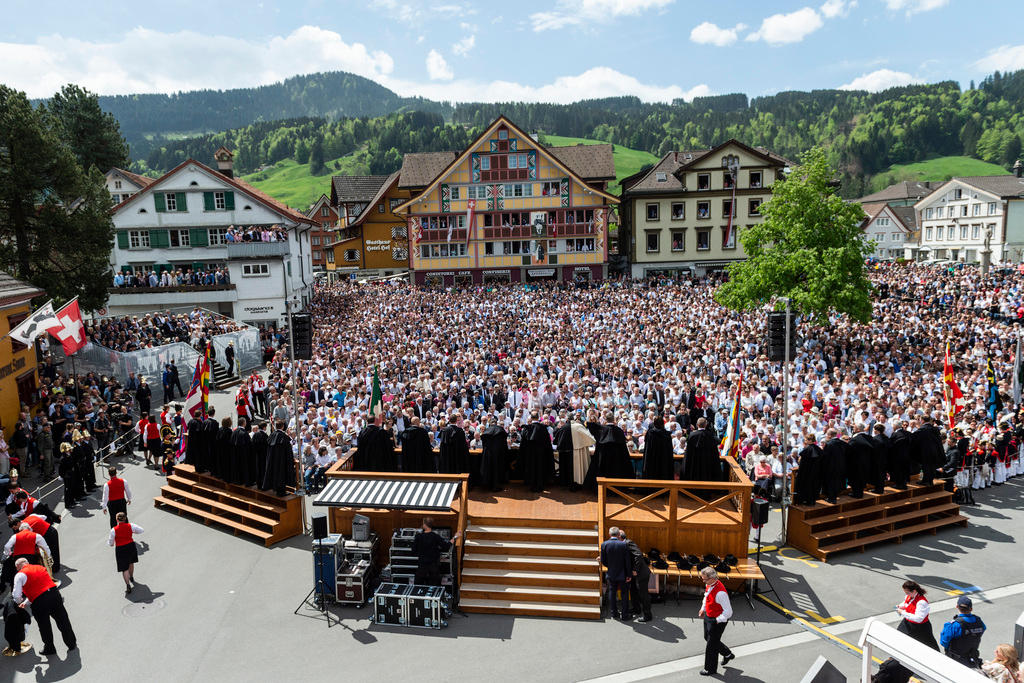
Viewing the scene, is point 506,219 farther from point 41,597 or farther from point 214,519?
point 41,597

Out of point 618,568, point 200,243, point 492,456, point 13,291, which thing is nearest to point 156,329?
point 13,291

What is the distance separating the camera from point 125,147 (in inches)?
2512

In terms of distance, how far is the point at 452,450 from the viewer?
13.8 m

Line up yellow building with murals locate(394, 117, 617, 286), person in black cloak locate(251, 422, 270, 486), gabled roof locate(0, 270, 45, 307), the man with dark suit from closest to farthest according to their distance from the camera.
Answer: the man with dark suit
person in black cloak locate(251, 422, 270, 486)
gabled roof locate(0, 270, 45, 307)
yellow building with murals locate(394, 117, 617, 286)

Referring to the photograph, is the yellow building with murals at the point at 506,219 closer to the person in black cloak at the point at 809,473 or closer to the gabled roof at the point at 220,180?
the gabled roof at the point at 220,180

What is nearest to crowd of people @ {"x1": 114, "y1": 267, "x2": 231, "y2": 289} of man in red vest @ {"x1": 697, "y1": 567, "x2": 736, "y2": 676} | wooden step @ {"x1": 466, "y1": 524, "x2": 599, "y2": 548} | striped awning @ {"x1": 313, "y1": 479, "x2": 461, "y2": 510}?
striped awning @ {"x1": 313, "y1": 479, "x2": 461, "y2": 510}

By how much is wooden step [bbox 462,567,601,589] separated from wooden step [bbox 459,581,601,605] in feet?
0.23

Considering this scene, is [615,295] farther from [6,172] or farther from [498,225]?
[6,172]

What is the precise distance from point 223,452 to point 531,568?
7670 millimetres

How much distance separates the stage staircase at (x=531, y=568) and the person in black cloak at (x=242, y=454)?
17.5 ft

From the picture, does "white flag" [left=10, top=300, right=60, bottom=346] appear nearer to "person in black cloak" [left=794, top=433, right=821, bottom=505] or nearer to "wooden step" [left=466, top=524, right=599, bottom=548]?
"wooden step" [left=466, top=524, right=599, bottom=548]

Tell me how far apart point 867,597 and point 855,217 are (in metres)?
23.5

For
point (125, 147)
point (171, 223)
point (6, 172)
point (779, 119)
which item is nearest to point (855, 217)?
point (6, 172)

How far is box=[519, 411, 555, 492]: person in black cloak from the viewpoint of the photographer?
45.1 feet
